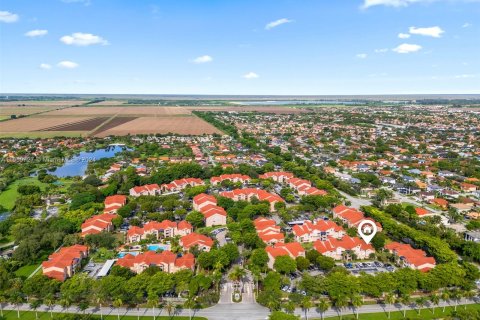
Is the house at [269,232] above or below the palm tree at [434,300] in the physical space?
above

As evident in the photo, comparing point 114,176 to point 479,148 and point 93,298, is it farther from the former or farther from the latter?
point 479,148

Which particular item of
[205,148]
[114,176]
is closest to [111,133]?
[205,148]

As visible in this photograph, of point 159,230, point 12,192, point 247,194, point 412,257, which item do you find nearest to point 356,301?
point 412,257

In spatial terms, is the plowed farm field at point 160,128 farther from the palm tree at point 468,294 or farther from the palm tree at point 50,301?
the palm tree at point 468,294

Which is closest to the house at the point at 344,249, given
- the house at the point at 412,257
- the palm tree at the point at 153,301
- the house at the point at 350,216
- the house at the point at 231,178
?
the house at the point at 412,257

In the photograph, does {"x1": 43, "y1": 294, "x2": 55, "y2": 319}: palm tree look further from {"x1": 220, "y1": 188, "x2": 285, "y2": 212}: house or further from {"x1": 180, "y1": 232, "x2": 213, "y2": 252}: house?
{"x1": 220, "y1": 188, "x2": 285, "y2": 212}: house

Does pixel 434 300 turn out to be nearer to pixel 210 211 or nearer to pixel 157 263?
pixel 157 263
